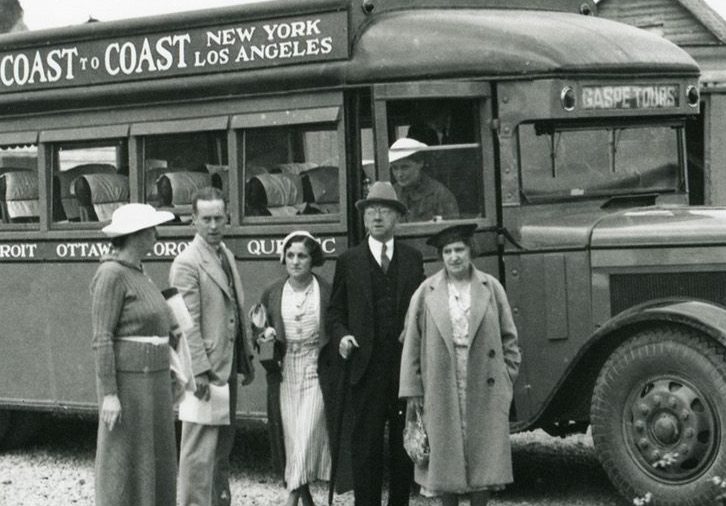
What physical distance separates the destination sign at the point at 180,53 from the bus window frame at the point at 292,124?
0.93ft

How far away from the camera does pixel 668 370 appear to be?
7.79m

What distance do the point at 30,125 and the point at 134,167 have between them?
3.50 ft

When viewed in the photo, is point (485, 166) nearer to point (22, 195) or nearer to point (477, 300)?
point (477, 300)

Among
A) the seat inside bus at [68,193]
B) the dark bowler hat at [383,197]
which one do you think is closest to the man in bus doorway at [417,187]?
the dark bowler hat at [383,197]

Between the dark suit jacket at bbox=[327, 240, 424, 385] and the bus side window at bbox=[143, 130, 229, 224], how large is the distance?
145cm

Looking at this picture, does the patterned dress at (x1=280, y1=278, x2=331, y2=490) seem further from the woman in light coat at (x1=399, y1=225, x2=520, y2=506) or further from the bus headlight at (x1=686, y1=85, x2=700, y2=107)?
the bus headlight at (x1=686, y1=85, x2=700, y2=107)

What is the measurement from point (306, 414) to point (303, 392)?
116 mm

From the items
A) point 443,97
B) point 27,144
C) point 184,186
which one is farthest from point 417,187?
point 27,144

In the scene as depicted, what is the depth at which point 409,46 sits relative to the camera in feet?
28.2

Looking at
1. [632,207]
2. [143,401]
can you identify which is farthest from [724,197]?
[143,401]

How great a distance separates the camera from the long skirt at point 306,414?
27.6 ft

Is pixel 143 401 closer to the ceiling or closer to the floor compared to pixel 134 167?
closer to the floor

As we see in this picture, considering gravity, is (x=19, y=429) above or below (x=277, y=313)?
below

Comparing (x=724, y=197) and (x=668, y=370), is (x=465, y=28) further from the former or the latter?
(x=724, y=197)
